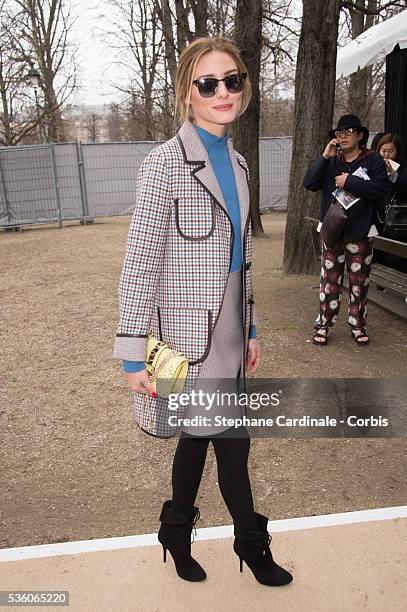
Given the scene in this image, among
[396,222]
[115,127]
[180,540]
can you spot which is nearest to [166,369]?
[180,540]

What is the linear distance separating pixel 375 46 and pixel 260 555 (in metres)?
7.45

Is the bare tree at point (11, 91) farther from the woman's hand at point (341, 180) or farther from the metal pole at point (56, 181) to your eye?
the woman's hand at point (341, 180)

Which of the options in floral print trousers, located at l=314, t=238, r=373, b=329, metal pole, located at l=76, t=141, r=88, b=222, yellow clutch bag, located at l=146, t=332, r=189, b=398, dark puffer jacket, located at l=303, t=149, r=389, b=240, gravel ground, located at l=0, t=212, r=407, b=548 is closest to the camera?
yellow clutch bag, located at l=146, t=332, r=189, b=398

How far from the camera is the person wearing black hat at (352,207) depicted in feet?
14.7

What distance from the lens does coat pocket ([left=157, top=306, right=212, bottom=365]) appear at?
1862 mm

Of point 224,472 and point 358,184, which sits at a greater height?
point 358,184

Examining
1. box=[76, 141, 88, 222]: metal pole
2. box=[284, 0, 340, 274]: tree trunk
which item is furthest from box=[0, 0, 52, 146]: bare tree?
box=[284, 0, 340, 274]: tree trunk

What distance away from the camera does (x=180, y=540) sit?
215cm

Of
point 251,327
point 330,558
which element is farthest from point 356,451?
point 251,327

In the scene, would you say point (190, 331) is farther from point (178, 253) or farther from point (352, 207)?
point (352, 207)

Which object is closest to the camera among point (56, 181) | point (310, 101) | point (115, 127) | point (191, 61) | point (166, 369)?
point (166, 369)

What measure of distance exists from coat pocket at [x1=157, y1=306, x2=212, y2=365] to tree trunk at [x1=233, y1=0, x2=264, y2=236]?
7.79 metres

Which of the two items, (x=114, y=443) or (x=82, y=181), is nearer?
(x=114, y=443)

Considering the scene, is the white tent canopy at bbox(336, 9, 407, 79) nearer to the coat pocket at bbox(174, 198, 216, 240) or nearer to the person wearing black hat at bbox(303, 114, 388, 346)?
the person wearing black hat at bbox(303, 114, 388, 346)
